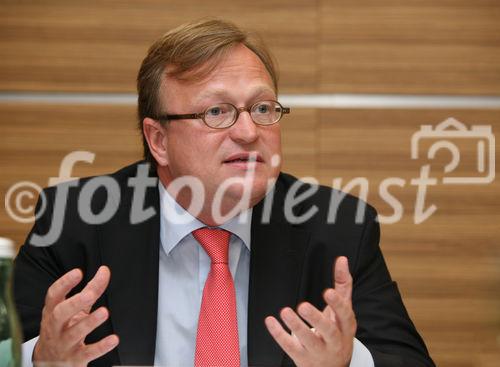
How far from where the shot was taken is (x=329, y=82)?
3047 mm

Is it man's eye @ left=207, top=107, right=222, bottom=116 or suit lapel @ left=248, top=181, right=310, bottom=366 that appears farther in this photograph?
man's eye @ left=207, top=107, right=222, bottom=116

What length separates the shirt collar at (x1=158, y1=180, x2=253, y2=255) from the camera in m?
2.05

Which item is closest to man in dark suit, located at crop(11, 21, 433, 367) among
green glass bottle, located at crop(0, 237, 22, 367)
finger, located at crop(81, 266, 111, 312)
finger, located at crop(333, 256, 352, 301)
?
finger, located at crop(333, 256, 352, 301)

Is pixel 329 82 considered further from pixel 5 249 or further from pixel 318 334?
pixel 5 249

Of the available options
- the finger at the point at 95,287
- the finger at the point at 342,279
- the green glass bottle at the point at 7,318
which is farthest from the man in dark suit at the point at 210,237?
the green glass bottle at the point at 7,318

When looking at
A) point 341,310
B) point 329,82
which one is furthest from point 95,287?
point 329,82

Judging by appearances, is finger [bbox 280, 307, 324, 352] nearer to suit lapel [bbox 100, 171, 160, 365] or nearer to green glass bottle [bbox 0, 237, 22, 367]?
green glass bottle [bbox 0, 237, 22, 367]

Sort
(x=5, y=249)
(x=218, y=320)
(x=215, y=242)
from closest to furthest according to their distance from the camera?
(x=5, y=249) → (x=218, y=320) → (x=215, y=242)

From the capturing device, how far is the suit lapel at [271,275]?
1.88 metres

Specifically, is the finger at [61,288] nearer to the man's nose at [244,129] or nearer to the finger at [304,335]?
the finger at [304,335]

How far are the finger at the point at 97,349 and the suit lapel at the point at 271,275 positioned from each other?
635 millimetres

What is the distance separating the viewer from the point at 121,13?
10.0 ft

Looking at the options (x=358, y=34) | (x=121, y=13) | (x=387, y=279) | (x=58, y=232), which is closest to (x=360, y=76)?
(x=358, y=34)

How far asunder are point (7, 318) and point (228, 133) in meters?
1.07
